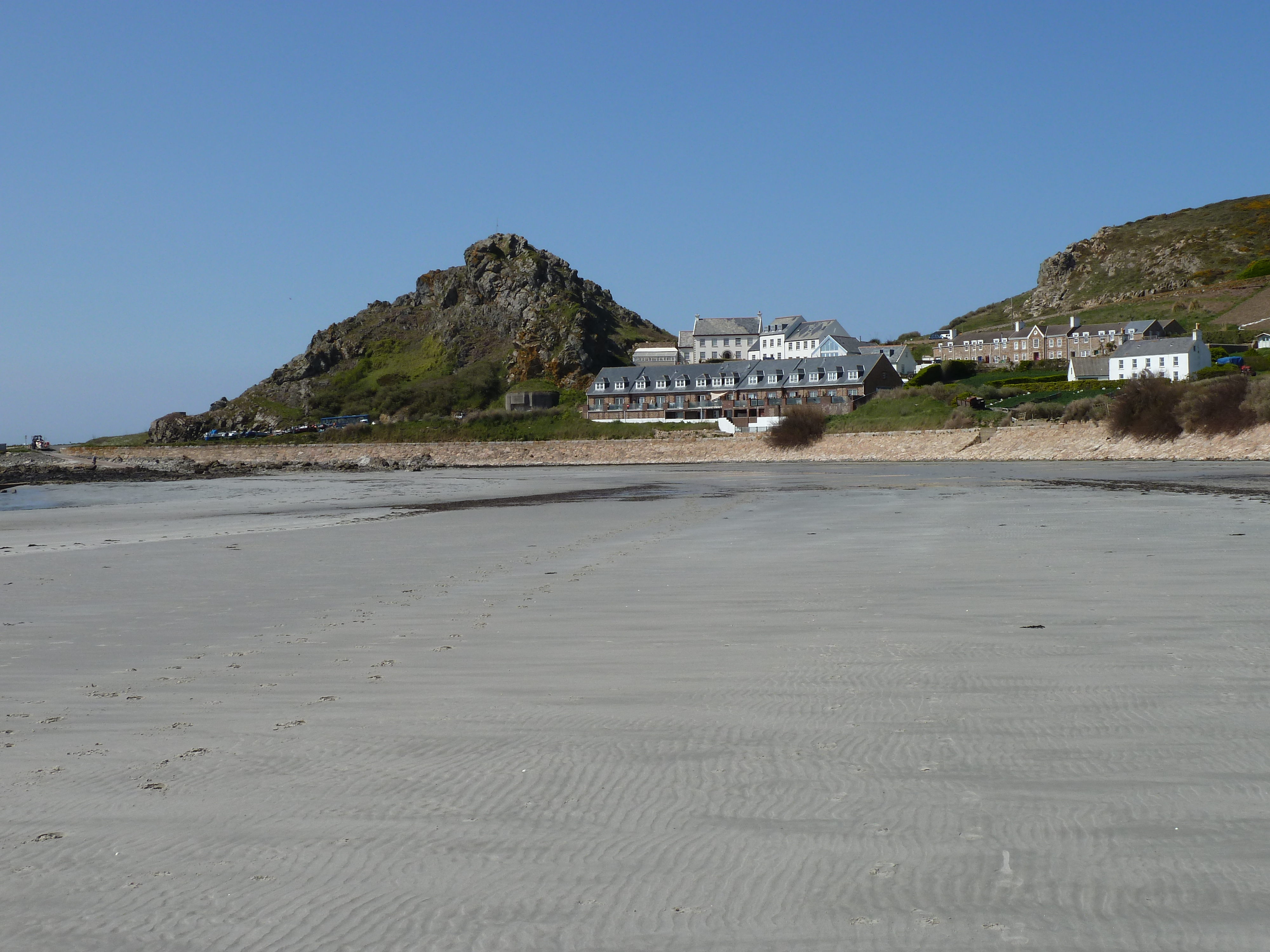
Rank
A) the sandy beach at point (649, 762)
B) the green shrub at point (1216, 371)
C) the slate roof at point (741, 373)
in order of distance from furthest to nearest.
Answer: the slate roof at point (741, 373)
the green shrub at point (1216, 371)
the sandy beach at point (649, 762)

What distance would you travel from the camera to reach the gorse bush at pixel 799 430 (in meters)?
81.1

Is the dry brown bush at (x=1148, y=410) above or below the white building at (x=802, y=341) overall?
below

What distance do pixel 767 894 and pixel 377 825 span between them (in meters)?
1.68

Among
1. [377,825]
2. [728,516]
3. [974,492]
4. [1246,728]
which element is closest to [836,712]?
[1246,728]

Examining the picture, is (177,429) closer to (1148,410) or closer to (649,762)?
(1148,410)

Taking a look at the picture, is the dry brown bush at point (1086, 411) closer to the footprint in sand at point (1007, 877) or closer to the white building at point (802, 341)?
the white building at point (802, 341)

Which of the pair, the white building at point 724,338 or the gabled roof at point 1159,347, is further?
the white building at point 724,338

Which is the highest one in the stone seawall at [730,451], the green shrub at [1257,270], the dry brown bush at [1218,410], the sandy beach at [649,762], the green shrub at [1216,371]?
the green shrub at [1257,270]

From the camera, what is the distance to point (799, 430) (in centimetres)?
8200

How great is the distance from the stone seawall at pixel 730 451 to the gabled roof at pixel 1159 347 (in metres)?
36.3

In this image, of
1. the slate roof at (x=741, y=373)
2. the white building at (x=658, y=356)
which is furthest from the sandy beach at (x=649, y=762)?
the white building at (x=658, y=356)

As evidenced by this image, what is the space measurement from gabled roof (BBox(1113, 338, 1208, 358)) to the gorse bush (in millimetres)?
35530

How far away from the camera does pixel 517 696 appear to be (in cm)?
627

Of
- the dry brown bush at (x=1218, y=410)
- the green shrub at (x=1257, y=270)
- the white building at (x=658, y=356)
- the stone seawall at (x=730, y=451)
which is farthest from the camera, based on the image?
the white building at (x=658, y=356)
